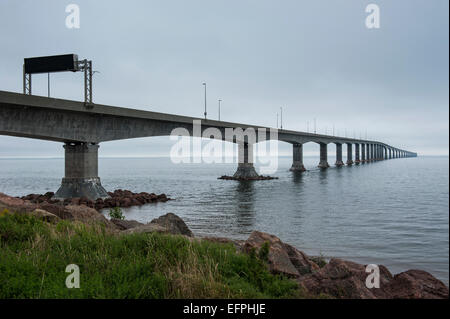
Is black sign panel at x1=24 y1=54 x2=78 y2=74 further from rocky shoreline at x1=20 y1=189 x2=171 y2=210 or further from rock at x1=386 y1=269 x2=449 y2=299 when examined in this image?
rock at x1=386 y1=269 x2=449 y2=299

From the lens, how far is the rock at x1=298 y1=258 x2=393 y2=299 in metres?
6.27

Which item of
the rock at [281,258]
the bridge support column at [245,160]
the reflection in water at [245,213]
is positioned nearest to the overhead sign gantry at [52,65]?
the reflection in water at [245,213]

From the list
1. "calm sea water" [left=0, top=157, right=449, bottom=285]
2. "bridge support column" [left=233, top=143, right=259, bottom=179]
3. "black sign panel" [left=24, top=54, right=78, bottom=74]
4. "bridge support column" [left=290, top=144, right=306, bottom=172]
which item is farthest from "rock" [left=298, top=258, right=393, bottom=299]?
"bridge support column" [left=290, top=144, right=306, bottom=172]

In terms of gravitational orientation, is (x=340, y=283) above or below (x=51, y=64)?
below

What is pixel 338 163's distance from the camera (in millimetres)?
130500

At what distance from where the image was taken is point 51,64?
2728 centimetres

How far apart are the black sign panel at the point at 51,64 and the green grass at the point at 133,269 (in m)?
22.5

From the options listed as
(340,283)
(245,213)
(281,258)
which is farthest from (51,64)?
(340,283)

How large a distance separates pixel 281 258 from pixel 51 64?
26.3 meters

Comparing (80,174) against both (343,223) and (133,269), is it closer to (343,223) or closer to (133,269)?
(343,223)

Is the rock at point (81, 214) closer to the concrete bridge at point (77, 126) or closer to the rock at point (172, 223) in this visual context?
the rock at point (172, 223)

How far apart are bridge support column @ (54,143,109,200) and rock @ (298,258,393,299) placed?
25860 mm
